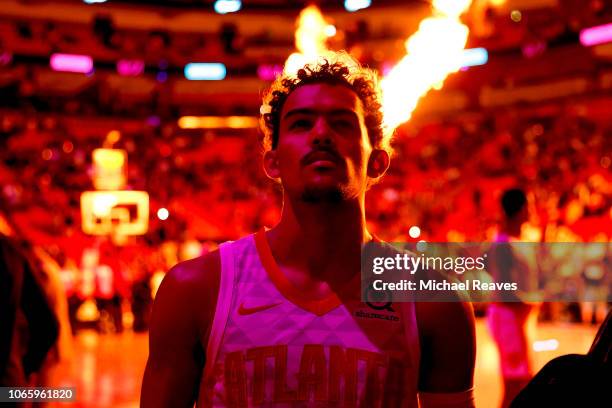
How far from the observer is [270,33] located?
90.3 feet

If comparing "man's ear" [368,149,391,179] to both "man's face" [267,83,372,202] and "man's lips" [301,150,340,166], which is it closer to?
"man's face" [267,83,372,202]

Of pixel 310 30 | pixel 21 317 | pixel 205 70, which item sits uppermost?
pixel 310 30

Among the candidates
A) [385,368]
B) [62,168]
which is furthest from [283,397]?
[62,168]

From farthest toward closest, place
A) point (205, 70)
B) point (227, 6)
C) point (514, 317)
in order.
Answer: point (205, 70) → point (227, 6) → point (514, 317)

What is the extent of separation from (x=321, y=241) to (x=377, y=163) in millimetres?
326

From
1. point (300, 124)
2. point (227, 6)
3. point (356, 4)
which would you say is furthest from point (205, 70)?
point (300, 124)

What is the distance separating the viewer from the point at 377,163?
2.15 metres

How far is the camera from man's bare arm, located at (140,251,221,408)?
1.88 metres

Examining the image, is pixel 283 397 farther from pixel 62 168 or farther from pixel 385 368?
pixel 62 168

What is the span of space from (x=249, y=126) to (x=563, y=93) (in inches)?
435

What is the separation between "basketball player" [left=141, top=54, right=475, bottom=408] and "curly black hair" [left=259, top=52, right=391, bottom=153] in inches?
1.3

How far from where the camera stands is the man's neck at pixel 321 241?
199 cm

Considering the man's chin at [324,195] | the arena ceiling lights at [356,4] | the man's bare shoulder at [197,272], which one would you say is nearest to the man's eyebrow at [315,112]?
the man's chin at [324,195]

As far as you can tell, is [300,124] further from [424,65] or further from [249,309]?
[424,65]
